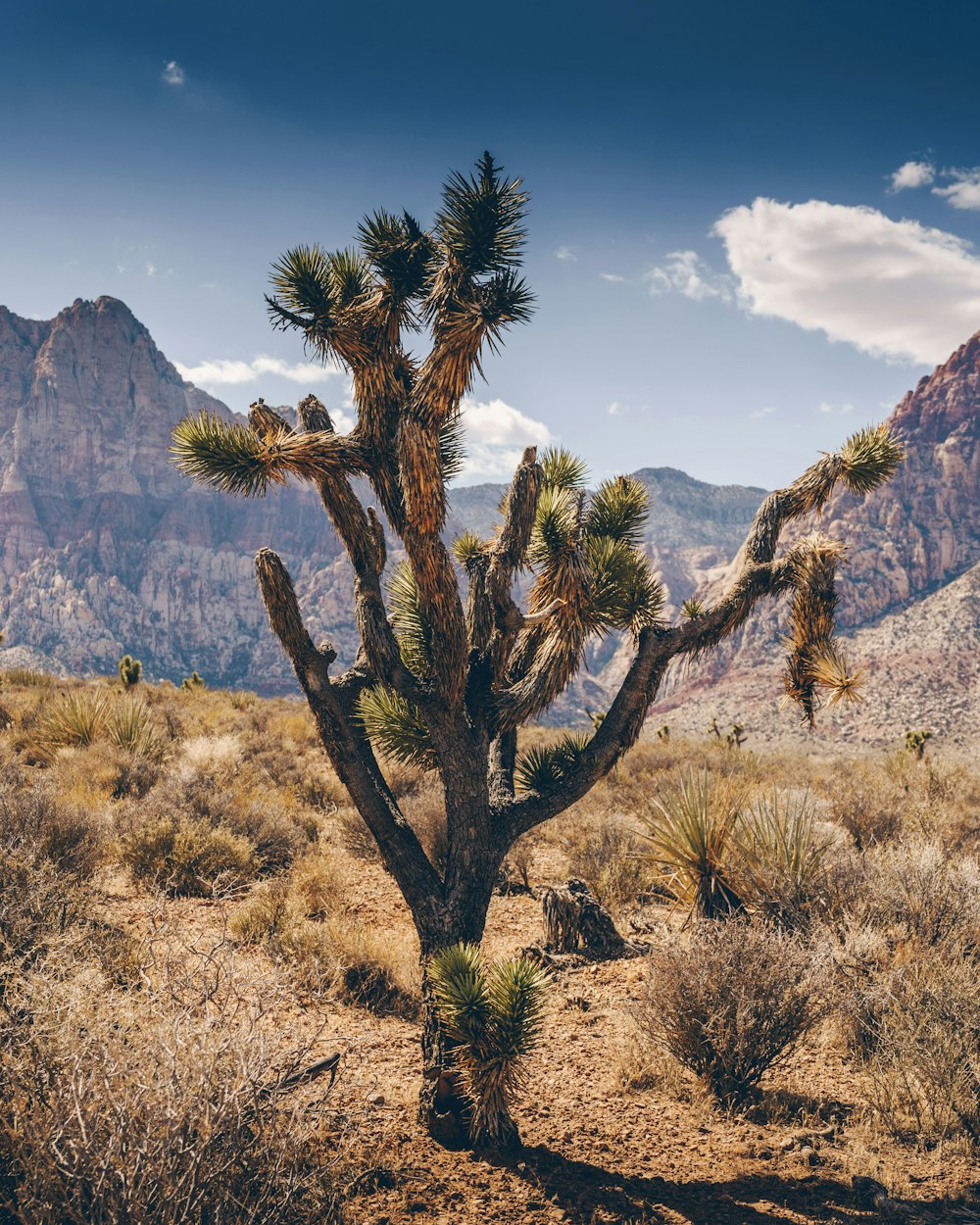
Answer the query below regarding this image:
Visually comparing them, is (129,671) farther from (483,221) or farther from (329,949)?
(483,221)

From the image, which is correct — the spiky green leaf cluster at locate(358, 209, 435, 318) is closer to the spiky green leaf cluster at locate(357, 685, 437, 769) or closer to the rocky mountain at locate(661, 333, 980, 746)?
the spiky green leaf cluster at locate(357, 685, 437, 769)

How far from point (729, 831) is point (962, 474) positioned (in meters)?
107

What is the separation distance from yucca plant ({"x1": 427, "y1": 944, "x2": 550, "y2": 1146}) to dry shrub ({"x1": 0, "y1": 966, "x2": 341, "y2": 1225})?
0.81m

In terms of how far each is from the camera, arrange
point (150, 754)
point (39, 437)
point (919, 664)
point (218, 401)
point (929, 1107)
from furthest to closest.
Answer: point (218, 401), point (39, 437), point (919, 664), point (150, 754), point (929, 1107)

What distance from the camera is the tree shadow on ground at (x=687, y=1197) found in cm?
321

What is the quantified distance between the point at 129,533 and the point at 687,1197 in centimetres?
16725

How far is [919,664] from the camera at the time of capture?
2120 inches

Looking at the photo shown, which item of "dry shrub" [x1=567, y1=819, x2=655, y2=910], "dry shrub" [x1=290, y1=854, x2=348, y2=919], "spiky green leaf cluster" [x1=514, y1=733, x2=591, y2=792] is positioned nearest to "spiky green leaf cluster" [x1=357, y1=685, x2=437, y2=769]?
"spiky green leaf cluster" [x1=514, y1=733, x2=591, y2=792]

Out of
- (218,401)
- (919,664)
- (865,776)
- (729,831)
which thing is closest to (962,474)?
(919,664)

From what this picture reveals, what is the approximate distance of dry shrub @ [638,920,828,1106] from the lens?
4.28 m

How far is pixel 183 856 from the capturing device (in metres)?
7.20

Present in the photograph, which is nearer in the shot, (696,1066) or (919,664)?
(696,1066)

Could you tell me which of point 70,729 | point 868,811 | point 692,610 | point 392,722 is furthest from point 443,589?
point 70,729

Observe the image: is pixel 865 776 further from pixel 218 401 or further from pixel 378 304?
pixel 218 401
